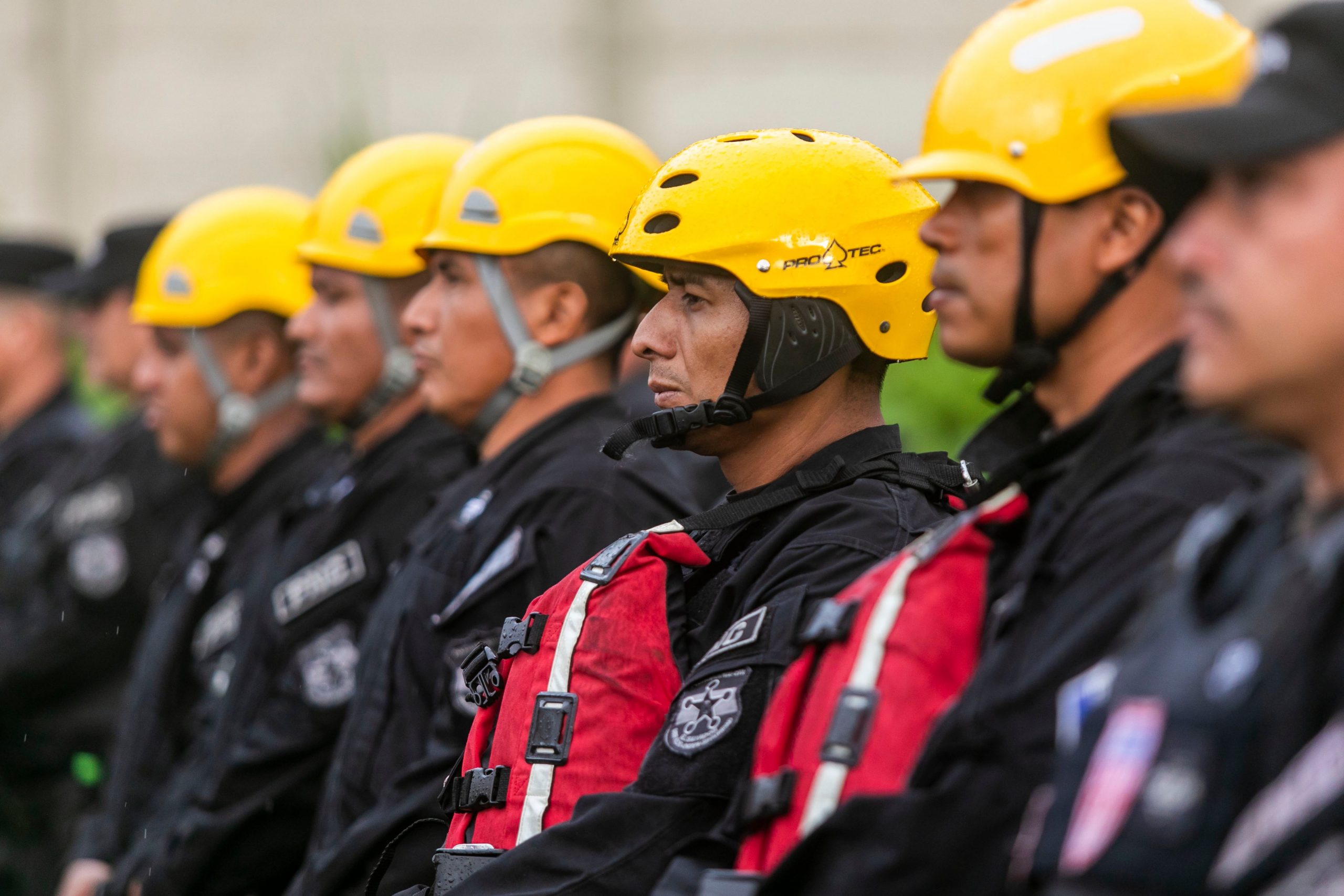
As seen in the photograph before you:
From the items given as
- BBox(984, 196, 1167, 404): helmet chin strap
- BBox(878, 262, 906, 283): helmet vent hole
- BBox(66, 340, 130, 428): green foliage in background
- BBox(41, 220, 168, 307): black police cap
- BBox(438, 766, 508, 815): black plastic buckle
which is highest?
BBox(984, 196, 1167, 404): helmet chin strap

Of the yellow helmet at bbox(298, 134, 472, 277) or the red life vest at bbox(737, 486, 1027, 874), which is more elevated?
the red life vest at bbox(737, 486, 1027, 874)

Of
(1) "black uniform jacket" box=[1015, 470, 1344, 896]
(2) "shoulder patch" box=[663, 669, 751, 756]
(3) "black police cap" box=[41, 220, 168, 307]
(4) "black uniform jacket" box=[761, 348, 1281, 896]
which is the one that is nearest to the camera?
(1) "black uniform jacket" box=[1015, 470, 1344, 896]

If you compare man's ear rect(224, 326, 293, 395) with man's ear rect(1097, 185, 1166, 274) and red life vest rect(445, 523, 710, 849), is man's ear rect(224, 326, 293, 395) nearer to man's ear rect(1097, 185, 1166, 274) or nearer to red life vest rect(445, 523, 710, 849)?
red life vest rect(445, 523, 710, 849)

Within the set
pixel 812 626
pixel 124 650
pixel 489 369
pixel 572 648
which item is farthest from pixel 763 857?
pixel 124 650

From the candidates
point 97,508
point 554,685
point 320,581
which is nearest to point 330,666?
point 320,581

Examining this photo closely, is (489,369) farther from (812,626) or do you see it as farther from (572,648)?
(812,626)

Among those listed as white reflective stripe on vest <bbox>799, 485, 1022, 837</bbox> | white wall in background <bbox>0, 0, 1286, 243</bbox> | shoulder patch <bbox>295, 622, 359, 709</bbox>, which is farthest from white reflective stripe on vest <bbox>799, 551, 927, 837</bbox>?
white wall in background <bbox>0, 0, 1286, 243</bbox>

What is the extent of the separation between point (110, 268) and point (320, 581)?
385 cm

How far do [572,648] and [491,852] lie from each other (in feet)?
1.41

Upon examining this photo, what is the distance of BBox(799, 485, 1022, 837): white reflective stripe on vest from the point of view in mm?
2504

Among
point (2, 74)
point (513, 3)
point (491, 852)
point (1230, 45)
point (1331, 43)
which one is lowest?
point (2, 74)

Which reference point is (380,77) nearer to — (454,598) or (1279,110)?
(454,598)

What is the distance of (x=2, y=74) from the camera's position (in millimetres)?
16125

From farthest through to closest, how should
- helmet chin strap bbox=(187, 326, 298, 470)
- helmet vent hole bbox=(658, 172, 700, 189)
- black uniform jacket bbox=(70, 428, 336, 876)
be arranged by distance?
helmet chin strap bbox=(187, 326, 298, 470), black uniform jacket bbox=(70, 428, 336, 876), helmet vent hole bbox=(658, 172, 700, 189)
